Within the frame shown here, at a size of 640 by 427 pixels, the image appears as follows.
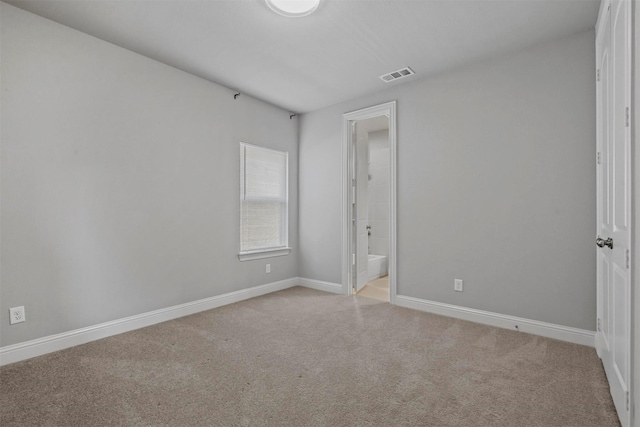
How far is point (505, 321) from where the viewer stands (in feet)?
9.94

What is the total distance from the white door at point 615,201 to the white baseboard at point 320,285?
272 centimetres

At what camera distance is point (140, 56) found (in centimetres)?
307

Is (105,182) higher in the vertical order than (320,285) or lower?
higher

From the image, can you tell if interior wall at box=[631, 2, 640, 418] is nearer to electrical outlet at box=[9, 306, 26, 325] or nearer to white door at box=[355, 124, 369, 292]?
white door at box=[355, 124, 369, 292]

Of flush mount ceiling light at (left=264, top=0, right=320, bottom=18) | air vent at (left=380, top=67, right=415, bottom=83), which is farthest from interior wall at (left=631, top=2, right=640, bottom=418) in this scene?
air vent at (left=380, top=67, right=415, bottom=83)

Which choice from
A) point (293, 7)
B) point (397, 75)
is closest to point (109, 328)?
point (293, 7)

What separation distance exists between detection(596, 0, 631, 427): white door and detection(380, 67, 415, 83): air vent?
1.55 meters

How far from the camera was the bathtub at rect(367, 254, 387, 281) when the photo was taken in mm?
5297

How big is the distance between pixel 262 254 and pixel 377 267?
220 cm

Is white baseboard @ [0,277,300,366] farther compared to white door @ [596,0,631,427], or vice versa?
white baseboard @ [0,277,300,366]

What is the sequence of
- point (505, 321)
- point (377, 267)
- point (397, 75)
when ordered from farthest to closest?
point (377, 267)
point (397, 75)
point (505, 321)

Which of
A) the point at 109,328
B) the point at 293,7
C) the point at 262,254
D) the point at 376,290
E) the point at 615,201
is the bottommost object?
the point at 376,290

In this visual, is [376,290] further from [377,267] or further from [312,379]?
[312,379]

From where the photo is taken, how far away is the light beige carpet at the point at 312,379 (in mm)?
1730
